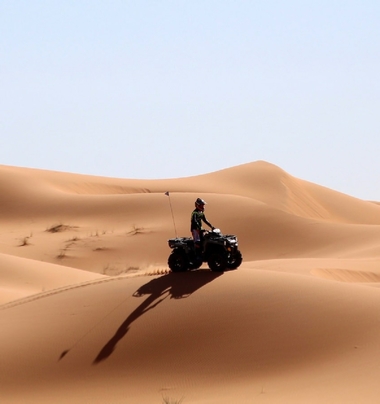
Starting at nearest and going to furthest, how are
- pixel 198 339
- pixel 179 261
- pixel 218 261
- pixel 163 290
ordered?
pixel 198 339 < pixel 163 290 < pixel 218 261 < pixel 179 261

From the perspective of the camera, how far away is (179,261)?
→ 15547 mm

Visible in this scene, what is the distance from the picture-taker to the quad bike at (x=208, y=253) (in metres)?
15.1

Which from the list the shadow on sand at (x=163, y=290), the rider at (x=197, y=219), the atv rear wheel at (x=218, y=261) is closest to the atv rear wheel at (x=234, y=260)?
the atv rear wheel at (x=218, y=261)

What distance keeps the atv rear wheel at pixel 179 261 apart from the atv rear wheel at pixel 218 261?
0.49 metres

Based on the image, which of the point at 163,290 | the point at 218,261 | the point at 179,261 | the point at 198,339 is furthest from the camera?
the point at 179,261

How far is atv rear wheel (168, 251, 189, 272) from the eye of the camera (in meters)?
15.5

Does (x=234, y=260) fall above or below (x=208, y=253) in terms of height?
below

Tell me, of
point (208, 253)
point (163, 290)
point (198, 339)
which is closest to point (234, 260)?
point (208, 253)

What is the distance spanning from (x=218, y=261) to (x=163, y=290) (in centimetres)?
111

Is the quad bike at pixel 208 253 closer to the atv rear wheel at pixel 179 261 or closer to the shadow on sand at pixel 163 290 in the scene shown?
the atv rear wheel at pixel 179 261

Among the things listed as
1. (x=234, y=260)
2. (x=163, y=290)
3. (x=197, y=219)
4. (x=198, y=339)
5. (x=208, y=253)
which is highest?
(x=197, y=219)

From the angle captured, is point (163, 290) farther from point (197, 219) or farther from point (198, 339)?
point (198, 339)

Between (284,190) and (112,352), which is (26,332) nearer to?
(112,352)

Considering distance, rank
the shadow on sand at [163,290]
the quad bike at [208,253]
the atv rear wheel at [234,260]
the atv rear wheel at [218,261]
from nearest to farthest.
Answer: the shadow on sand at [163,290] < the quad bike at [208,253] < the atv rear wheel at [218,261] < the atv rear wheel at [234,260]
